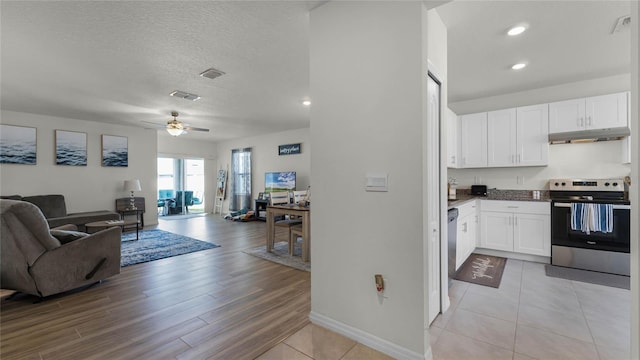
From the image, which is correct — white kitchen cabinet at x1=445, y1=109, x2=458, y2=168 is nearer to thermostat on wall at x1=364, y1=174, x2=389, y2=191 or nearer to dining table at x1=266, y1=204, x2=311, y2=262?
dining table at x1=266, y1=204, x2=311, y2=262

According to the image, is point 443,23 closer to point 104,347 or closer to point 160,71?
point 160,71

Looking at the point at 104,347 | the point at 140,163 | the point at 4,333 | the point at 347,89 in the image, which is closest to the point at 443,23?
the point at 347,89

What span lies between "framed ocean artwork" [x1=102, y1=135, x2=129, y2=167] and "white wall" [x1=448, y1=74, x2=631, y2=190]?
7.25 meters

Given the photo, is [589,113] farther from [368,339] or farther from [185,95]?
[185,95]

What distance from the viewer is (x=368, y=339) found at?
1.94 meters

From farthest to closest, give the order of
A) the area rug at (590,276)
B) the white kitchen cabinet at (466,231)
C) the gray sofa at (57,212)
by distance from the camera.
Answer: the gray sofa at (57,212)
the white kitchen cabinet at (466,231)
the area rug at (590,276)

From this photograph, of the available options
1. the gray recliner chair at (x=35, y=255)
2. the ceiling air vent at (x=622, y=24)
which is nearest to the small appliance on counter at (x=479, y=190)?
the ceiling air vent at (x=622, y=24)

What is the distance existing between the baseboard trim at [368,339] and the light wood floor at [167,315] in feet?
0.60

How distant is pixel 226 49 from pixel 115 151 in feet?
17.3

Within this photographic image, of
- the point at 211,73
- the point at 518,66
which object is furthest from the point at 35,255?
the point at 518,66

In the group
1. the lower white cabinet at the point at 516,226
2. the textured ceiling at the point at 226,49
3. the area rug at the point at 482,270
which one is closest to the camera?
the textured ceiling at the point at 226,49

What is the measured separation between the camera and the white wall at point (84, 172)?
17.3ft

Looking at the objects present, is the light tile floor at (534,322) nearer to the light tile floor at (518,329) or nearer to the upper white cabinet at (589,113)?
the light tile floor at (518,329)

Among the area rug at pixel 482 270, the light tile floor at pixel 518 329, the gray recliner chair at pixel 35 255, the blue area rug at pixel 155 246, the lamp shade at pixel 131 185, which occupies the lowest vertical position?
the light tile floor at pixel 518 329
